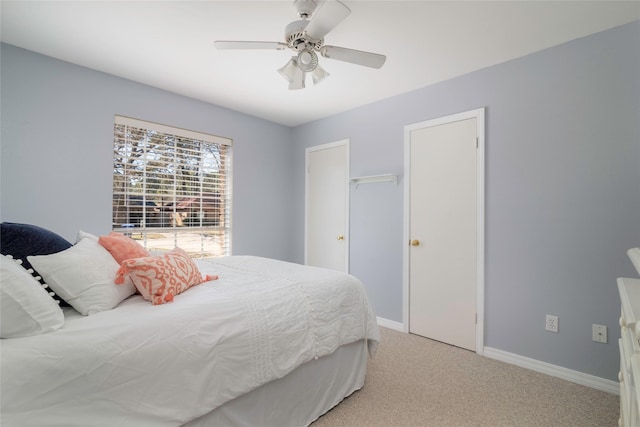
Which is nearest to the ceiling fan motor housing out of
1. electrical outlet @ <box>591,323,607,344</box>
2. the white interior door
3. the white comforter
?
the white comforter

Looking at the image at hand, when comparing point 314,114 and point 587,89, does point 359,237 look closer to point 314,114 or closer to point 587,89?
point 314,114

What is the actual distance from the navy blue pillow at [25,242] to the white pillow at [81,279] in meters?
0.07

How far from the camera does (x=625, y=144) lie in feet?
6.63

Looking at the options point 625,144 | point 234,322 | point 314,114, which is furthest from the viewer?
point 314,114

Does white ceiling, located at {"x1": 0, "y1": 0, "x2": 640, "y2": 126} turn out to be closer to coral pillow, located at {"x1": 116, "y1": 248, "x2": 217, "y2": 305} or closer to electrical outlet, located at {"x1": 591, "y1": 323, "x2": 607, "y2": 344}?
coral pillow, located at {"x1": 116, "y1": 248, "x2": 217, "y2": 305}

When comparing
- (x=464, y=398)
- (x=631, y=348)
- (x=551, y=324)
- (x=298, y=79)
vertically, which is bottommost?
(x=464, y=398)

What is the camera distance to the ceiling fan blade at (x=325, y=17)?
1.51 m

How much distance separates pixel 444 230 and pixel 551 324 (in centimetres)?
107

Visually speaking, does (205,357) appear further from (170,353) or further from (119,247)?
(119,247)

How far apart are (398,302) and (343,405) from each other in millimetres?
1514

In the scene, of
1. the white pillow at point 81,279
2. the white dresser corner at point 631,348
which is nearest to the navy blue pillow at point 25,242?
the white pillow at point 81,279

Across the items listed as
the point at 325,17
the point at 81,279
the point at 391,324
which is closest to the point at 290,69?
the point at 325,17

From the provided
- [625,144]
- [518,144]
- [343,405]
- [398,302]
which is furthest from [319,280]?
[625,144]

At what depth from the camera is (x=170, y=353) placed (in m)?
1.16
